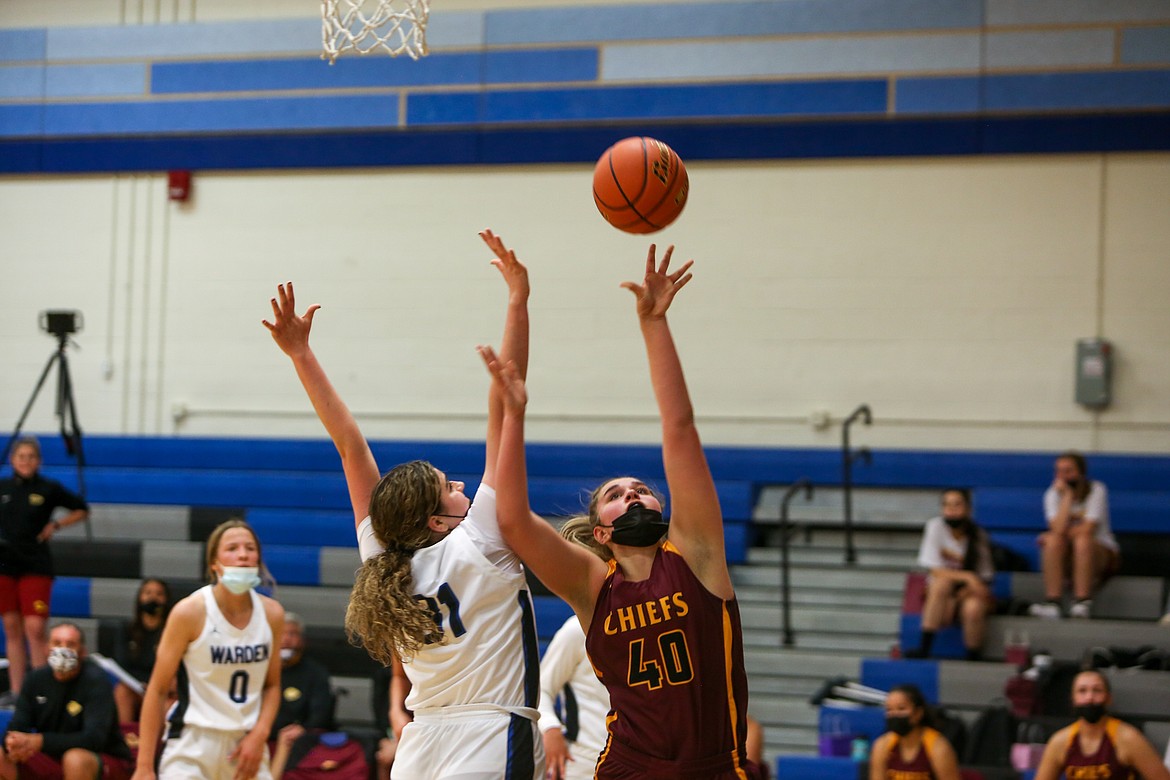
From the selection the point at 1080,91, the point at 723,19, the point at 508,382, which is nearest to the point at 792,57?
the point at 723,19

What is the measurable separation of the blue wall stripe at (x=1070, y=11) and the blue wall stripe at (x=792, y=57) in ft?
1.02

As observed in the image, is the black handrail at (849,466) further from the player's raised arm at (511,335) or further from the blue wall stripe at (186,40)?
the player's raised arm at (511,335)

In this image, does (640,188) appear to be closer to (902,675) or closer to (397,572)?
(397,572)

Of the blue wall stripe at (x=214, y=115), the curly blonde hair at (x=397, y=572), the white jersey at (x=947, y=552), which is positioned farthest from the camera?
the blue wall stripe at (x=214, y=115)

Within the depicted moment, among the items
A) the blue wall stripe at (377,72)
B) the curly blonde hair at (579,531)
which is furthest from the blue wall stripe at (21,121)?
the curly blonde hair at (579,531)

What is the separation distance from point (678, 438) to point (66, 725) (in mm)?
5680

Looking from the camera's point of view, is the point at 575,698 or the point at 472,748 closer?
the point at 472,748

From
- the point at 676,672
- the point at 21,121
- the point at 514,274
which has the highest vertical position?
the point at 21,121

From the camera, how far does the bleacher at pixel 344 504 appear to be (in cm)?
928

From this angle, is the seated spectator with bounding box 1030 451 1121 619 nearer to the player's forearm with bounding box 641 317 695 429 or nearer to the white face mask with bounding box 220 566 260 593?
the white face mask with bounding box 220 566 260 593

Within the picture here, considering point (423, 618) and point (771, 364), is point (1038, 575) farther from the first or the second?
point (423, 618)

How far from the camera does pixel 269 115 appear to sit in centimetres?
1255

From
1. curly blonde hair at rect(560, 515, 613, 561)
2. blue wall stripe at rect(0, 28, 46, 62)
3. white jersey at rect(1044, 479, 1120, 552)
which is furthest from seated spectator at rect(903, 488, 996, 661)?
blue wall stripe at rect(0, 28, 46, 62)

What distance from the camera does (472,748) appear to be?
3480 mm
